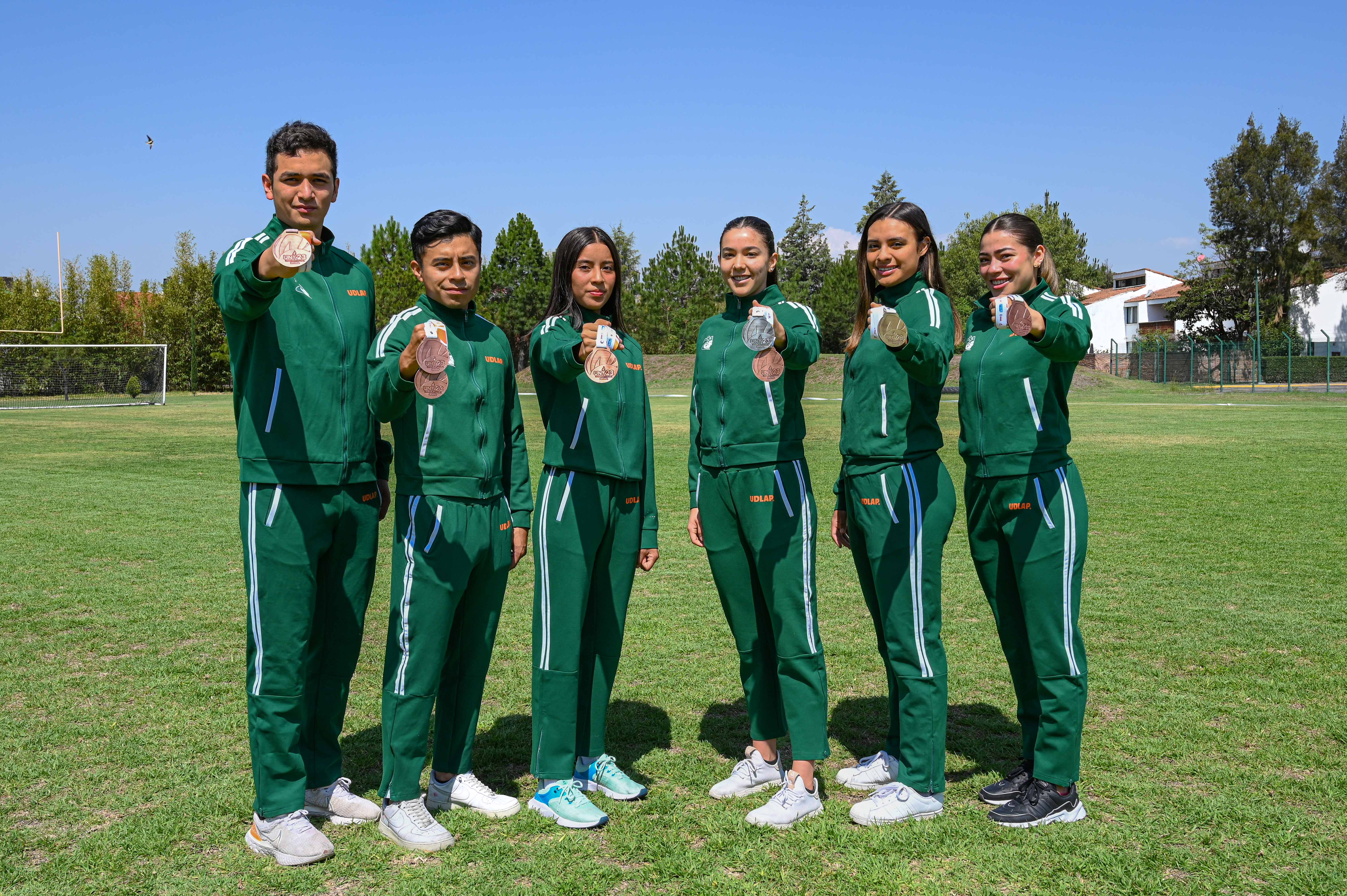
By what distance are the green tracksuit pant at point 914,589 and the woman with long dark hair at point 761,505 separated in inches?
11.3

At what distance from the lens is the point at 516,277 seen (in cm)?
6644

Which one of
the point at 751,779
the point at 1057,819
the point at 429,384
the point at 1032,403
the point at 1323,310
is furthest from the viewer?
the point at 1323,310

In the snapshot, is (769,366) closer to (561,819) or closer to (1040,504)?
(1040,504)

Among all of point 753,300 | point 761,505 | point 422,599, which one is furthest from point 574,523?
point 753,300

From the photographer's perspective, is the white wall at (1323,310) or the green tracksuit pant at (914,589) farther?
the white wall at (1323,310)

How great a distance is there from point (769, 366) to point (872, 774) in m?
1.99

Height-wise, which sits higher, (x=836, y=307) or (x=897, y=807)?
(x=836, y=307)

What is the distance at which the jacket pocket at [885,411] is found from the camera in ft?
12.7

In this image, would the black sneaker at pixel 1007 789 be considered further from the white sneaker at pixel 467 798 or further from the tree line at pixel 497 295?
the tree line at pixel 497 295

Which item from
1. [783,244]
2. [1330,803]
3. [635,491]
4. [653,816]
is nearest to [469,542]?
[635,491]

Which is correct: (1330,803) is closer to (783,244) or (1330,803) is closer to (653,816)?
(653,816)

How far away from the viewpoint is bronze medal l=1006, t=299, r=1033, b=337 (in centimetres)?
342

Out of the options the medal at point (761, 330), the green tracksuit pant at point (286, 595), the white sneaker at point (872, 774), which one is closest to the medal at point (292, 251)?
the green tracksuit pant at point (286, 595)

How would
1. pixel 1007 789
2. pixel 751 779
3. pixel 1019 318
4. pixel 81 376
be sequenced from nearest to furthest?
pixel 1019 318
pixel 1007 789
pixel 751 779
pixel 81 376
